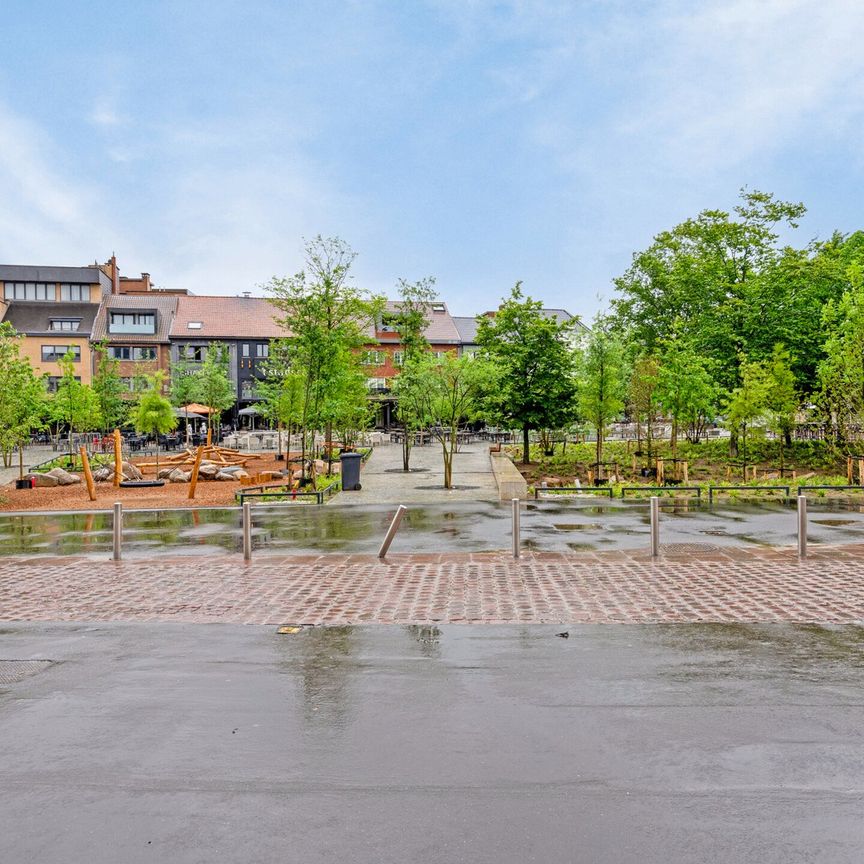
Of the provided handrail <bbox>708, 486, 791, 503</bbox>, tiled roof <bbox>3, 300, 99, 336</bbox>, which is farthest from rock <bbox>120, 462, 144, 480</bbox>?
tiled roof <bbox>3, 300, 99, 336</bbox>

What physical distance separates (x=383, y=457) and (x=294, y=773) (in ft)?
111

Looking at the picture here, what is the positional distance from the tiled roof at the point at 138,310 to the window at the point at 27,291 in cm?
463

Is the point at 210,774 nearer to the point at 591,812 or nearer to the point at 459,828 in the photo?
the point at 459,828

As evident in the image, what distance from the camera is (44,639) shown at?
8.45 metres

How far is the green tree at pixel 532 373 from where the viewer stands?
106 ft

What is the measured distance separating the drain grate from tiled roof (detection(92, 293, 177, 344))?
61877 millimetres

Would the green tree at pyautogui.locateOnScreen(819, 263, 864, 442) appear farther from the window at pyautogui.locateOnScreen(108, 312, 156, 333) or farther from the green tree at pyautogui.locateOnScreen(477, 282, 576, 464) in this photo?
the window at pyautogui.locateOnScreen(108, 312, 156, 333)

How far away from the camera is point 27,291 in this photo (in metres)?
68.3

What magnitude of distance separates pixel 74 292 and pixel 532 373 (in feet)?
168

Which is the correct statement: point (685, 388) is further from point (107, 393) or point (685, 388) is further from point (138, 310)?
point (138, 310)

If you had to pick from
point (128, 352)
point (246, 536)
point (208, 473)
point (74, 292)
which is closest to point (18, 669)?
point (246, 536)

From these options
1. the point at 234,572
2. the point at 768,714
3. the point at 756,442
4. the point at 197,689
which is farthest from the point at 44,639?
the point at 756,442

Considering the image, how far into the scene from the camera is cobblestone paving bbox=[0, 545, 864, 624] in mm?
9250

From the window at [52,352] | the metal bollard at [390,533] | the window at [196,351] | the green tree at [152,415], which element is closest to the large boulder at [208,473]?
the green tree at [152,415]
